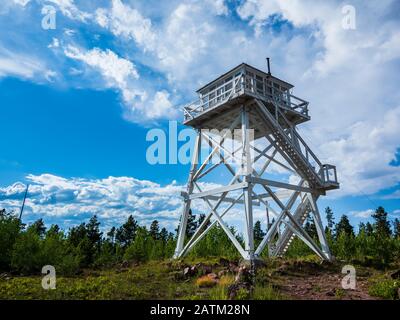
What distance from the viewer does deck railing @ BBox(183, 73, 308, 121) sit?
20.9 meters

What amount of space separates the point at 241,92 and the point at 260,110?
6.16ft

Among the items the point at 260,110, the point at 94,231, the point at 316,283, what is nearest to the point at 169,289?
the point at 316,283

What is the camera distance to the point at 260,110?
68.8 feet

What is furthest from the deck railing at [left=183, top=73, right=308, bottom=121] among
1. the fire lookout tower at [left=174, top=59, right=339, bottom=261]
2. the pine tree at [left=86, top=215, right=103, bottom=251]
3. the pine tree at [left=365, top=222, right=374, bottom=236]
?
the pine tree at [left=86, top=215, right=103, bottom=251]

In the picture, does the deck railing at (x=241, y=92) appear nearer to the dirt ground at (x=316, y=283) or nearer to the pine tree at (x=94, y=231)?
the dirt ground at (x=316, y=283)

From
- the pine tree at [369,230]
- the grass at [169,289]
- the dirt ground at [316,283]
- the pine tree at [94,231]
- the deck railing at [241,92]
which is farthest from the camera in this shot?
the pine tree at [94,231]

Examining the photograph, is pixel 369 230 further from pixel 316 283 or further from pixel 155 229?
pixel 316 283

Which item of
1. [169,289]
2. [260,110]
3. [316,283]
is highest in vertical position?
[260,110]

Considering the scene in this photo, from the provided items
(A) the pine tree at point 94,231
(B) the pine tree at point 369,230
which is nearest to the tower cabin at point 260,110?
(B) the pine tree at point 369,230

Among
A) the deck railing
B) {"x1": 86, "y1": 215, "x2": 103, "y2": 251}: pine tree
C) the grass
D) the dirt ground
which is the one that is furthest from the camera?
{"x1": 86, "y1": 215, "x2": 103, "y2": 251}: pine tree

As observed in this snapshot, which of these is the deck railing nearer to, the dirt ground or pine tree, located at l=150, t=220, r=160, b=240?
the dirt ground

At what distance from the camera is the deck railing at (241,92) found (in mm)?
20922

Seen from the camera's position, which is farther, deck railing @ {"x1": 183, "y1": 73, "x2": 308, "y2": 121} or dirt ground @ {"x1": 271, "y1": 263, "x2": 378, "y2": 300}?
deck railing @ {"x1": 183, "y1": 73, "x2": 308, "y2": 121}
